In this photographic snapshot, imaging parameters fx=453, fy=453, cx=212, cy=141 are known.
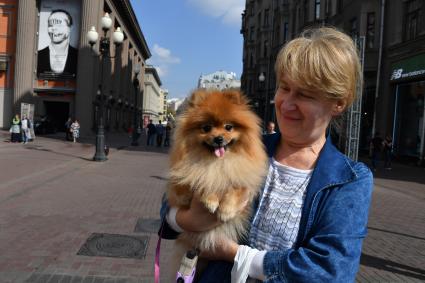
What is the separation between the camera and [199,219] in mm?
2062

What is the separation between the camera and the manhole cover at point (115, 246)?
656 centimetres

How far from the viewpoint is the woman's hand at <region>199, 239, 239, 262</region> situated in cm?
186

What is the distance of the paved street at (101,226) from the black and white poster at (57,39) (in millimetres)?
28265

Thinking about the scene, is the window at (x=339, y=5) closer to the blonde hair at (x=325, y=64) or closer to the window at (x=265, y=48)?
the window at (x=265, y=48)

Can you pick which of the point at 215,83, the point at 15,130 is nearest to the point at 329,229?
the point at 215,83

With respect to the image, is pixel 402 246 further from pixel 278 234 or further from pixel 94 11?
pixel 94 11

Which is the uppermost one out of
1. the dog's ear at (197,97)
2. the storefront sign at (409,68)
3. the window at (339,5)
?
the window at (339,5)

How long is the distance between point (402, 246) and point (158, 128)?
2808 cm

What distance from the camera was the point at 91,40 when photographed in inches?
946

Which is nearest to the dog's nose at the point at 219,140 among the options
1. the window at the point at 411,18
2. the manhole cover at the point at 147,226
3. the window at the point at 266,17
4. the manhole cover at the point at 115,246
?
the manhole cover at the point at 115,246

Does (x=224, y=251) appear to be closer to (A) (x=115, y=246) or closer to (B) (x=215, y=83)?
(B) (x=215, y=83)

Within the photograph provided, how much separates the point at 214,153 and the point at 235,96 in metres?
0.31

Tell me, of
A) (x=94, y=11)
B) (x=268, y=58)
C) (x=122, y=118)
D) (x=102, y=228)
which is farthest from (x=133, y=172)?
(x=122, y=118)

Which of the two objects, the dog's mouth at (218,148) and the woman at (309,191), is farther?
the dog's mouth at (218,148)
